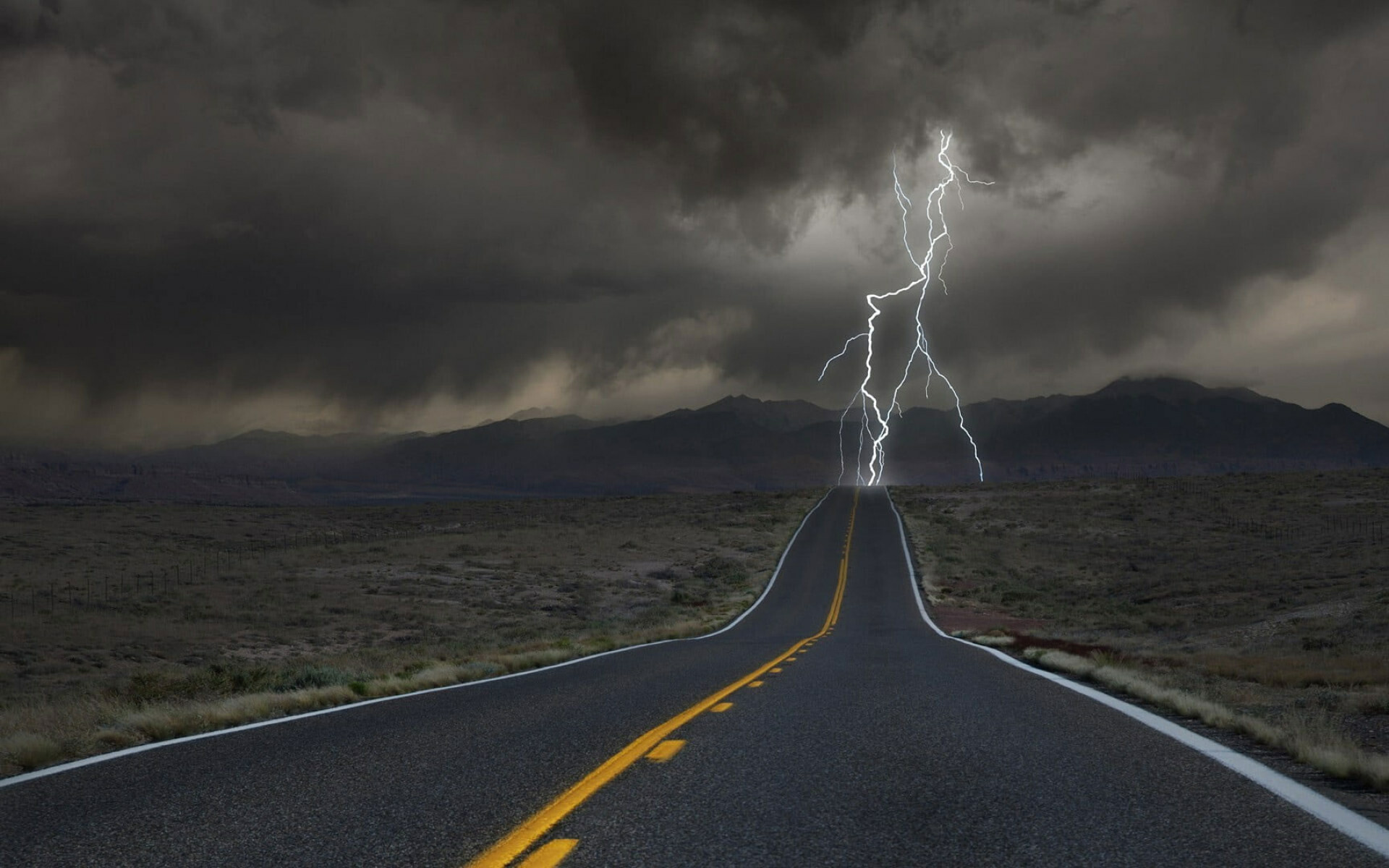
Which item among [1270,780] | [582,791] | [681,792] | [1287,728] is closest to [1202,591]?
[1287,728]

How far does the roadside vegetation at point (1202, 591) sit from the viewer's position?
35.0 ft

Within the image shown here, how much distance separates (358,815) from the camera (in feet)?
17.0

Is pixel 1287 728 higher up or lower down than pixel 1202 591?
higher up

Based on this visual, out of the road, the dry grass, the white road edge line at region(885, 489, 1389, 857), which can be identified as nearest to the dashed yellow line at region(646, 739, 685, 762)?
the road

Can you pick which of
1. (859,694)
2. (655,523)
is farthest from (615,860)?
(655,523)

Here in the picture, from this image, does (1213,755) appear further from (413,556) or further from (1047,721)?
(413,556)

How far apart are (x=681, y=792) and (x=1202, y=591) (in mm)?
42306

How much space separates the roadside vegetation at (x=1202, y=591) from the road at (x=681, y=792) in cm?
172

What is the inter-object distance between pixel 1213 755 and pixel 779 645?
1529 centimetres

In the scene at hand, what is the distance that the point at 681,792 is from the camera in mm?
5621

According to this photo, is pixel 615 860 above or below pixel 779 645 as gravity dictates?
above

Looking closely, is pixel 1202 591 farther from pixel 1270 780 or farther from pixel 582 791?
pixel 582 791

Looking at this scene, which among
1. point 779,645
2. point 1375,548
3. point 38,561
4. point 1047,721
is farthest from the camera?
point 38,561

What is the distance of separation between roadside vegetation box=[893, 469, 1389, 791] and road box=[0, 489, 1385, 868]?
172 centimetres
